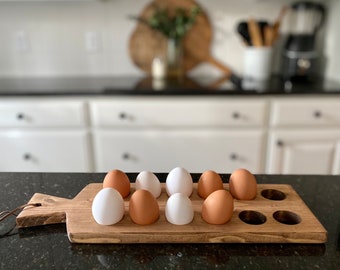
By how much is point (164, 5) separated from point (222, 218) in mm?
1877

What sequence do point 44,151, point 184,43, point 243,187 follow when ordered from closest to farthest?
point 243,187, point 44,151, point 184,43

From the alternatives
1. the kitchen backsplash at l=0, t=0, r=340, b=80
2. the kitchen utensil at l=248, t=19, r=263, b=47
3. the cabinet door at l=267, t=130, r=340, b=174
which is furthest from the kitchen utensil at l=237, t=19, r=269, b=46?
the cabinet door at l=267, t=130, r=340, b=174

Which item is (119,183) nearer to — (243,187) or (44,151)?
(243,187)

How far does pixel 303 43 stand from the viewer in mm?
2027

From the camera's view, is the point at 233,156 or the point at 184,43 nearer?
the point at 233,156

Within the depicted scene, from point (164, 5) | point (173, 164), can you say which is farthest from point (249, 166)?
point (164, 5)

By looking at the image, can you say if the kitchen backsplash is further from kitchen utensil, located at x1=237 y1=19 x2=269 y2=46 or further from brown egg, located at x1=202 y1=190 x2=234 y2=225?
brown egg, located at x1=202 y1=190 x2=234 y2=225

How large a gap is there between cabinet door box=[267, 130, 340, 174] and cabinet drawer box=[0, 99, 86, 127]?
3.54ft

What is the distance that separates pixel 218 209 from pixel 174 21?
1806 millimetres

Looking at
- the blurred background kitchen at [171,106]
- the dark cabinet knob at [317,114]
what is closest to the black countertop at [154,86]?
the blurred background kitchen at [171,106]

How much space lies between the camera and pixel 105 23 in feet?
7.22

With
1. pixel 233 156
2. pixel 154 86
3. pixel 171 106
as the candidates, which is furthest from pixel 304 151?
pixel 154 86

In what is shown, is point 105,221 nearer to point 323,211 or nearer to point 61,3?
point 323,211

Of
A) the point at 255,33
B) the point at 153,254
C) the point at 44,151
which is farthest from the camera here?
the point at 255,33
